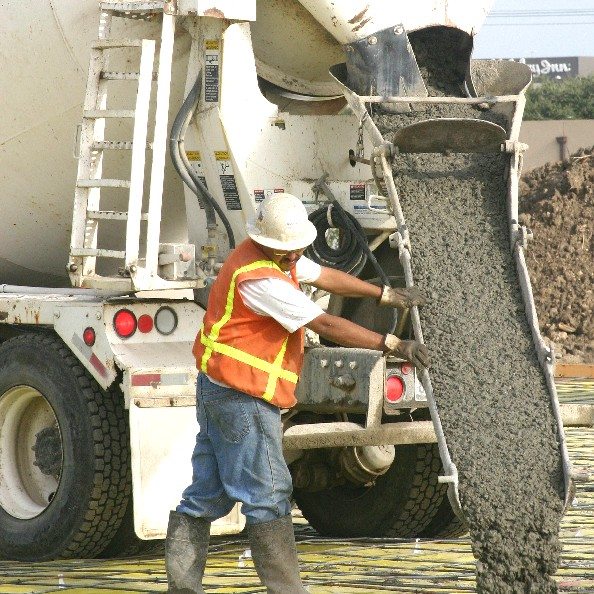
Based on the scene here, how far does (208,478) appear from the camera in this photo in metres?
5.16

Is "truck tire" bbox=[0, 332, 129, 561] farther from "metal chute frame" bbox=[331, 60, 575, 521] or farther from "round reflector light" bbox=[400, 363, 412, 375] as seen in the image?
"metal chute frame" bbox=[331, 60, 575, 521]

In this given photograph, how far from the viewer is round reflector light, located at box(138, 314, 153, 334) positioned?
6082 millimetres

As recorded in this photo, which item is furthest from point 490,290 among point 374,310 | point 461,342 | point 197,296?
point 197,296

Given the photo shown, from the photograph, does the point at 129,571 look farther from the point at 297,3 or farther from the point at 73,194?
the point at 297,3

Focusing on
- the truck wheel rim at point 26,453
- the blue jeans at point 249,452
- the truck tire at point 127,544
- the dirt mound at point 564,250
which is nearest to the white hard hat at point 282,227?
the blue jeans at point 249,452

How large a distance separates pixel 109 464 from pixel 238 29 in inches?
76.9

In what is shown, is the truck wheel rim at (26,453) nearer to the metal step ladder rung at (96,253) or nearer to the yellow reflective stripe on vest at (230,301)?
the metal step ladder rung at (96,253)

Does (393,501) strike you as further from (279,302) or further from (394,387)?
(279,302)

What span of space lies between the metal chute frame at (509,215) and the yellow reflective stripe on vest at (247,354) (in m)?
0.54

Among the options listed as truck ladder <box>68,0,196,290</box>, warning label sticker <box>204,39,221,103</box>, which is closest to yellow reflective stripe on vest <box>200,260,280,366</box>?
truck ladder <box>68,0,196,290</box>

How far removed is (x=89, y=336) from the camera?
239 inches

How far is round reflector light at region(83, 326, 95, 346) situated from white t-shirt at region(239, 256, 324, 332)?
4.19 ft

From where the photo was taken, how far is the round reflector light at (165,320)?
613cm

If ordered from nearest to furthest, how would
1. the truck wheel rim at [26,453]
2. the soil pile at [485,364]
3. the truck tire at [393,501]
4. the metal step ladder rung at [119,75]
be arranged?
the soil pile at [485,364] → the metal step ladder rung at [119,75] → the truck wheel rim at [26,453] → the truck tire at [393,501]
